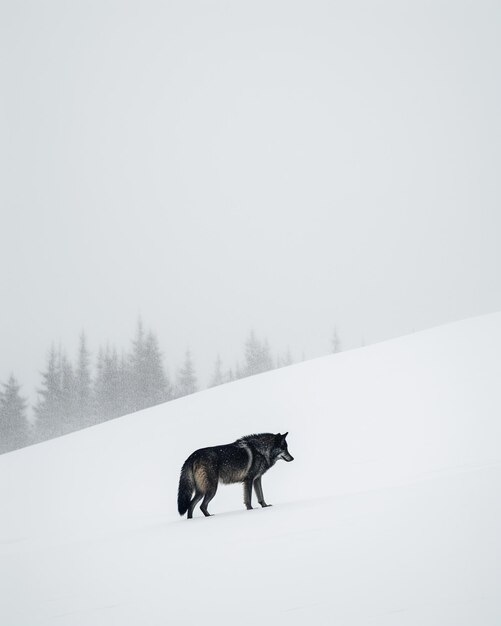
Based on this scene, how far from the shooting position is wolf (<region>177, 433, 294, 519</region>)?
26.8ft

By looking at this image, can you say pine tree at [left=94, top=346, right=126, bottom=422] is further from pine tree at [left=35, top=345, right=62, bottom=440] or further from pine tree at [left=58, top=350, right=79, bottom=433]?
pine tree at [left=35, top=345, right=62, bottom=440]

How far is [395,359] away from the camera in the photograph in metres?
17.7

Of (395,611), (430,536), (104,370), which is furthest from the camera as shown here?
(104,370)

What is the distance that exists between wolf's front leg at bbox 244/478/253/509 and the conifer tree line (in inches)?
1668

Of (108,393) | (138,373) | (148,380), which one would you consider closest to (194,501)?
(148,380)

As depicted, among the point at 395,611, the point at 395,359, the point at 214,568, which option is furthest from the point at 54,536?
the point at 395,359

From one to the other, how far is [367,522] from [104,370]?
52.7 m

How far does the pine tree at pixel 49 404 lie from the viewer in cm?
5172

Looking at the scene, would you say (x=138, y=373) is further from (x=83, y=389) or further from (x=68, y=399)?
(x=68, y=399)

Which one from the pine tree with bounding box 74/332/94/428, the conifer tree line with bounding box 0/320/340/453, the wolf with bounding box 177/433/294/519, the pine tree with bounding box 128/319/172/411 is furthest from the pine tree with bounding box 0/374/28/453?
the wolf with bounding box 177/433/294/519

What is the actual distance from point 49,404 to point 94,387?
449cm

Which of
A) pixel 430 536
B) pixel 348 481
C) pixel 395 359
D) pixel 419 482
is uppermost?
pixel 395 359

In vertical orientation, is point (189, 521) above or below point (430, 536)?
above

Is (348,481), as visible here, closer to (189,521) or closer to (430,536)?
(189,521)
